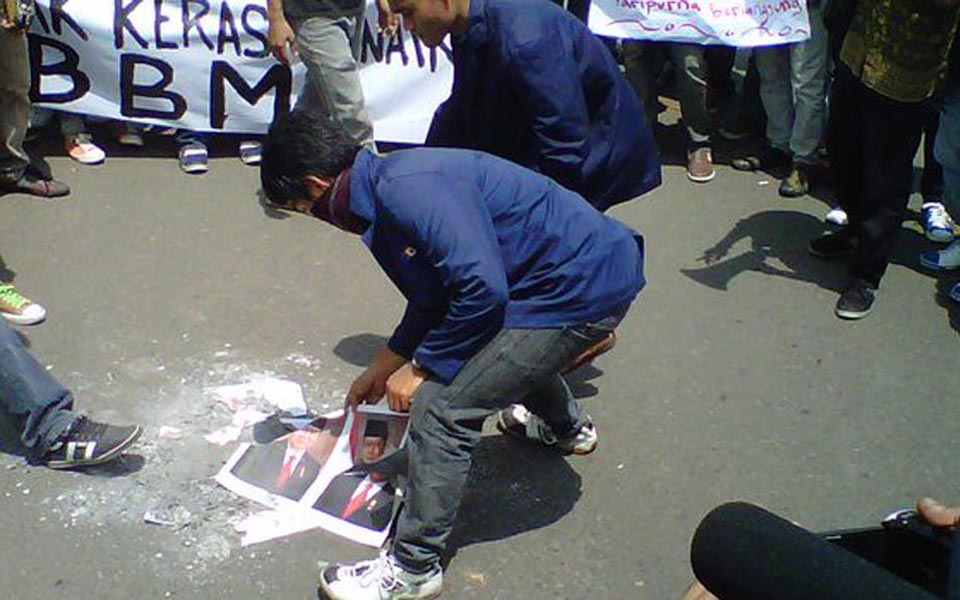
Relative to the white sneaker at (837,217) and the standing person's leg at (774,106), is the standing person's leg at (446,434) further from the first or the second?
the standing person's leg at (774,106)

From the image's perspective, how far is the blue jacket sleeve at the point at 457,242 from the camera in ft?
9.75

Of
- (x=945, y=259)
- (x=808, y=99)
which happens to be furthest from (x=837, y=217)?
(x=808, y=99)

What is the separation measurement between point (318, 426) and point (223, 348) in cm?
79

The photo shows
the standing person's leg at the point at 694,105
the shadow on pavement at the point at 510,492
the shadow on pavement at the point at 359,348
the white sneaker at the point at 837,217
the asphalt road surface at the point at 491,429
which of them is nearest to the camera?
the asphalt road surface at the point at 491,429

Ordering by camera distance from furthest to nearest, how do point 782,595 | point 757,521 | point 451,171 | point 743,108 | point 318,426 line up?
point 743,108 → point 318,426 → point 451,171 → point 757,521 → point 782,595

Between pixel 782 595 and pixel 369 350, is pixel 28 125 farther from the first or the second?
pixel 782 595

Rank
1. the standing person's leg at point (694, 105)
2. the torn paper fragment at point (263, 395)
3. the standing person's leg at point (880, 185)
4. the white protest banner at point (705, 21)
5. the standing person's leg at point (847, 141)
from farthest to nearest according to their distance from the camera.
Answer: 1. the standing person's leg at point (694, 105)
2. the white protest banner at point (705, 21)
3. the standing person's leg at point (847, 141)
4. the standing person's leg at point (880, 185)
5. the torn paper fragment at point (263, 395)

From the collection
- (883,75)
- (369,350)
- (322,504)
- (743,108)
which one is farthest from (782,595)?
(743,108)

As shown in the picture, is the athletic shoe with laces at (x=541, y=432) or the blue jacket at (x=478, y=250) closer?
the blue jacket at (x=478, y=250)

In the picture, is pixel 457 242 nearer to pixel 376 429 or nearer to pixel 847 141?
pixel 376 429

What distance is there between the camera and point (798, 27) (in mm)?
6047

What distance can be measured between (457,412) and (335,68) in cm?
272

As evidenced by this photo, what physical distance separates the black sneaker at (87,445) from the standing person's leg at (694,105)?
339cm

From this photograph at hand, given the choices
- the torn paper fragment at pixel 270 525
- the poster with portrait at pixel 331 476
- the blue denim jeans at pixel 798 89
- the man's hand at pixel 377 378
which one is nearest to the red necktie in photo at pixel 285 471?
the poster with portrait at pixel 331 476
